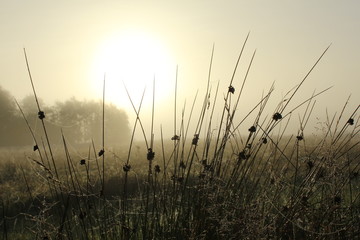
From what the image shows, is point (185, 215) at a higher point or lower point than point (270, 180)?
lower

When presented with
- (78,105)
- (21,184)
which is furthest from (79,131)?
(21,184)

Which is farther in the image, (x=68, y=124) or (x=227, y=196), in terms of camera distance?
(x=68, y=124)

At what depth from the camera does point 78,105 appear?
1896 inches

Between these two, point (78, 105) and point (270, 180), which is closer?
point (270, 180)

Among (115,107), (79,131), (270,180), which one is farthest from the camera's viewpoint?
(115,107)

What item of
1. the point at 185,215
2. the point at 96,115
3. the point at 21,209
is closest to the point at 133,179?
the point at 21,209

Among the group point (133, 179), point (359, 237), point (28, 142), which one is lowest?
point (28, 142)

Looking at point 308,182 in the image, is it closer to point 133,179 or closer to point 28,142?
point 133,179

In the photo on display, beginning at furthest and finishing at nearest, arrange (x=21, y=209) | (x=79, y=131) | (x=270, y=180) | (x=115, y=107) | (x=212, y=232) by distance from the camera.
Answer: (x=115, y=107), (x=79, y=131), (x=21, y=209), (x=270, y=180), (x=212, y=232)

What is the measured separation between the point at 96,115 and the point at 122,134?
7530mm

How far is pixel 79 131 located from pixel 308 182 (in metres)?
50.3

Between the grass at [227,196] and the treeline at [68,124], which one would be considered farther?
the treeline at [68,124]

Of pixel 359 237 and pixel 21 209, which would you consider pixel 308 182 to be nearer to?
pixel 359 237

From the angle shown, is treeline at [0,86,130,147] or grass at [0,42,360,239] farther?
treeline at [0,86,130,147]
